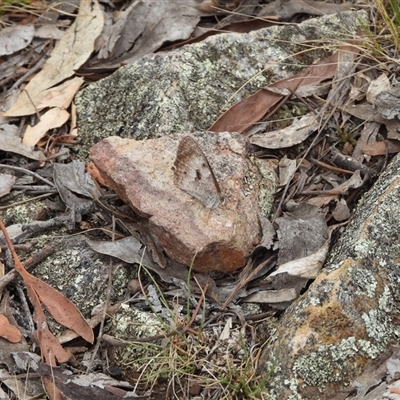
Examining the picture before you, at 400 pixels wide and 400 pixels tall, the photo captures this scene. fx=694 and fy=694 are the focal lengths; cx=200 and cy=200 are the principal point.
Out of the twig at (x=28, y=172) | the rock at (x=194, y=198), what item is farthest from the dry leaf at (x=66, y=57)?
the rock at (x=194, y=198)

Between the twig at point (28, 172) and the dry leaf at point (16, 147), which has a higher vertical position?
the dry leaf at point (16, 147)

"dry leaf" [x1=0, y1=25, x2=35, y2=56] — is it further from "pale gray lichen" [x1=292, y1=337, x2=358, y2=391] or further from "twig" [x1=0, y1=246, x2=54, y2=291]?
"pale gray lichen" [x1=292, y1=337, x2=358, y2=391]

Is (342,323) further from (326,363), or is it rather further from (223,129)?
(223,129)

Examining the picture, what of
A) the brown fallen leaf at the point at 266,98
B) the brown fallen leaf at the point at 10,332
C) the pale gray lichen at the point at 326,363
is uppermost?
the brown fallen leaf at the point at 266,98

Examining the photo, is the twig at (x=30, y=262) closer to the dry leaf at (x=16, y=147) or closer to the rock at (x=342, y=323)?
the dry leaf at (x=16, y=147)

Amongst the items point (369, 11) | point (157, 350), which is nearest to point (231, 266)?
point (157, 350)

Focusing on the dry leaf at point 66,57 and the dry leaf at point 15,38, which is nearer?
the dry leaf at point 66,57
